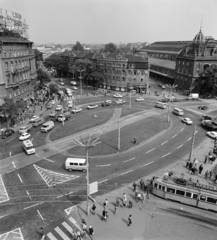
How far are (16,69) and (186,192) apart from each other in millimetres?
62014

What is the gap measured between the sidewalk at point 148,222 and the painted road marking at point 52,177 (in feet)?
22.4

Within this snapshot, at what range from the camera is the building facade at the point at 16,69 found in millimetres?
65688

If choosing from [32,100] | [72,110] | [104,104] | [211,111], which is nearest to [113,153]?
[72,110]

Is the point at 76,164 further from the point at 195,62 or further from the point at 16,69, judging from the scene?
the point at 195,62

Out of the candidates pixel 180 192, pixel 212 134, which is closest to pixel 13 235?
pixel 180 192

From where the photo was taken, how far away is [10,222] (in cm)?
2753

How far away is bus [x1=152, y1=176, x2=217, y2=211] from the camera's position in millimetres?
29023

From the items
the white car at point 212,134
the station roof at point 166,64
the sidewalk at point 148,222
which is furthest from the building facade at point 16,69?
the station roof at point 166,64

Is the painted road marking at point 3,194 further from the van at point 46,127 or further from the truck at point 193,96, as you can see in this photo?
the truck at point 193,96

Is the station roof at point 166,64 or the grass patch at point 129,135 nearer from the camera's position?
the grass patch at point 129,135

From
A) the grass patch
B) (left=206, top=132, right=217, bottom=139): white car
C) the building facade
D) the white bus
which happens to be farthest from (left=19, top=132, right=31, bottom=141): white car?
(left=206, top=132, right=217, bottom=139): white car

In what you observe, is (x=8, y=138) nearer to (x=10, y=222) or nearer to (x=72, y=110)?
(x=72, y=110)

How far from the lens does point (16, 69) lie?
7144 centimetres

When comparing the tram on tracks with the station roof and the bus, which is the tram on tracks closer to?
the bus
